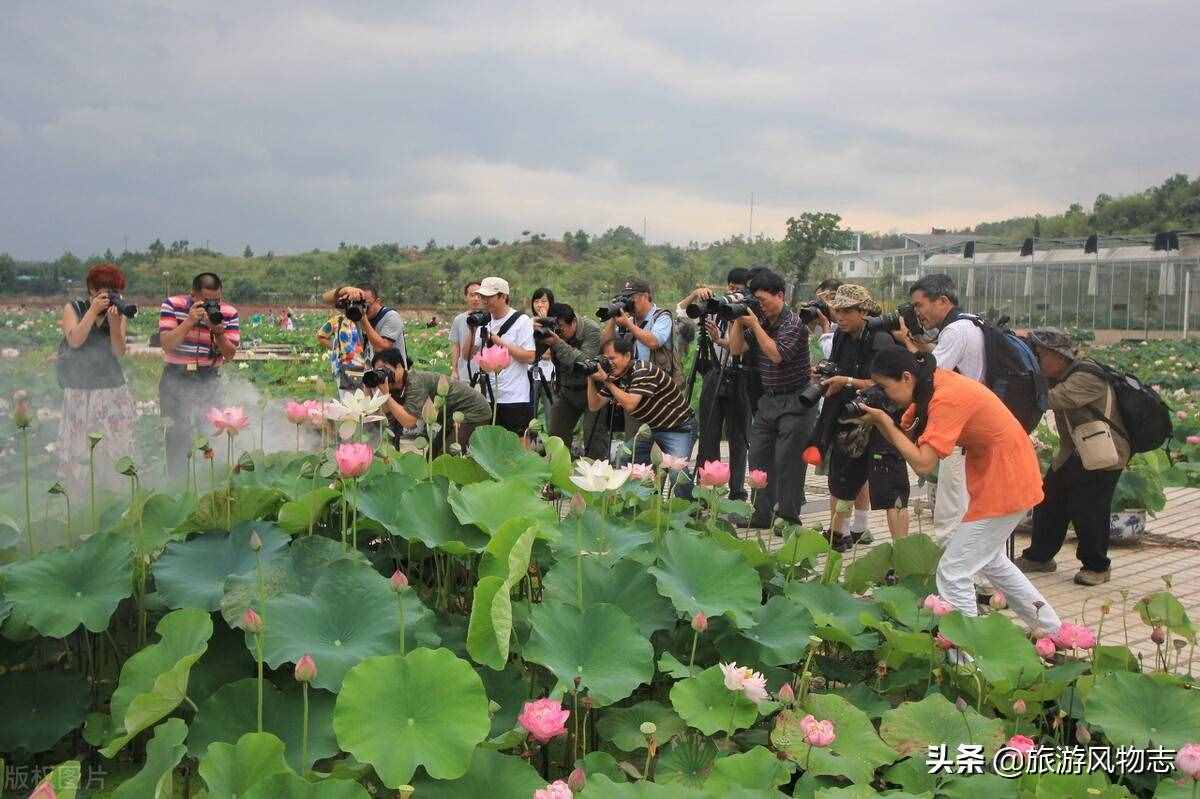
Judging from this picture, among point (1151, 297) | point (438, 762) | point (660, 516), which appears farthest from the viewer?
point (1151, 297)

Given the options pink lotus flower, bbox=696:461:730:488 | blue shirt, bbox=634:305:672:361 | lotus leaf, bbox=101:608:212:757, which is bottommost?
lotus leaf, bbox=101:608:212:757

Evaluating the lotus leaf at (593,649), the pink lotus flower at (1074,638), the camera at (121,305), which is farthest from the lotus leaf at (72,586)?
the pink lotus flower at (1074,638)

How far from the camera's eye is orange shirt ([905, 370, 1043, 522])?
3531mm

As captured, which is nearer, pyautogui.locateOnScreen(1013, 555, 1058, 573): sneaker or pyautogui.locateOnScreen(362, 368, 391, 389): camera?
pyautogui.locateOnScreen(362, 368, 391, 389): camera

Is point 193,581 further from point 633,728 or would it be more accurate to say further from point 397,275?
point 397,275

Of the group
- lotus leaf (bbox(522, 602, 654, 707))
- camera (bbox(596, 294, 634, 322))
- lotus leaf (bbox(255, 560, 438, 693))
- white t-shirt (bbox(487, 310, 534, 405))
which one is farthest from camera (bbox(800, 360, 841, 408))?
lotus leaf (bbox(255, 560, 438, 693))

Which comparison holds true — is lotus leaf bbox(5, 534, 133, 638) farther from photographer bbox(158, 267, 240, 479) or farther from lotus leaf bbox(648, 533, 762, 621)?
photographer bbox(158, 267, 240, 479)

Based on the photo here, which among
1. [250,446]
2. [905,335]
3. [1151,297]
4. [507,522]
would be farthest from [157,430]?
[1151,297]

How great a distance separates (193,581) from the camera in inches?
93.6

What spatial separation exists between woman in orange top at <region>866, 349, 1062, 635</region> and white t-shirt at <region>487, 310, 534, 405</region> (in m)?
2.69

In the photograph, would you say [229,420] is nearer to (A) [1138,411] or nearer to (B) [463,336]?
(A) [1138,411]

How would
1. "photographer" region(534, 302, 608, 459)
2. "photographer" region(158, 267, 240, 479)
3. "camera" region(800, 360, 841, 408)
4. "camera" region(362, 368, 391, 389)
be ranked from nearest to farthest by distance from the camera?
"camera" region(362, 368, 391, 389) → "photographer" region(158, 267, 240, 479) → "camera" region(800, 360, 841, 408) → "photographer" region(534, 302, 608, 459)

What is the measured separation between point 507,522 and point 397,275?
141 ft

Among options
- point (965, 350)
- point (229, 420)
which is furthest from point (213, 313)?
point (965, 350)
